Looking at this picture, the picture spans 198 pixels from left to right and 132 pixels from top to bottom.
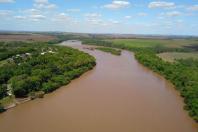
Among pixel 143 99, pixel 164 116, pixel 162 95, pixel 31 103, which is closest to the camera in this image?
pixel 164 116

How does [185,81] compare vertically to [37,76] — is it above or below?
below

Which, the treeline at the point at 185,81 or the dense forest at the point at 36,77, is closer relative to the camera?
the treeline at the point at 185,81

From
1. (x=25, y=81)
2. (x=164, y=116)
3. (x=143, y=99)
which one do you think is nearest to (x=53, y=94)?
(x=25, y=81)

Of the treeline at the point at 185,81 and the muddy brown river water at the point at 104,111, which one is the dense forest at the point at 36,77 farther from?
the treeline at the point at 185,81

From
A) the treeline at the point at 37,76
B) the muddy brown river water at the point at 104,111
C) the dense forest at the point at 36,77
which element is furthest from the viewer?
the treeline at the point at 37,76

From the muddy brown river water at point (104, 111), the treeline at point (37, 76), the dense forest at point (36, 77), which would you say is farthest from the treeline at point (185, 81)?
the treeline at point (37, 76)

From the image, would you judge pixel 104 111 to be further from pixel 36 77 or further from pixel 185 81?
pixel 185 81

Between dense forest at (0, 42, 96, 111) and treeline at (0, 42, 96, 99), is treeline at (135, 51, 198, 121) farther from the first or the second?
treeline at (0, 42, 96, 99)

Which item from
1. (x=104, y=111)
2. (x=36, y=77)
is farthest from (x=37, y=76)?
(x=104, y=111)

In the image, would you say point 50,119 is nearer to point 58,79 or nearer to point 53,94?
point 53,94
